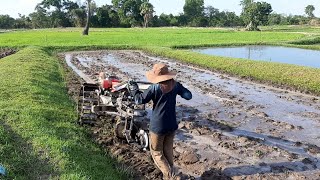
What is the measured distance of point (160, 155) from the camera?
17.7 ft

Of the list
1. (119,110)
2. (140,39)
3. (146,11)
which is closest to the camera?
(119,110)

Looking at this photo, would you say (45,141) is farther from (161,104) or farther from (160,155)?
(161,104)

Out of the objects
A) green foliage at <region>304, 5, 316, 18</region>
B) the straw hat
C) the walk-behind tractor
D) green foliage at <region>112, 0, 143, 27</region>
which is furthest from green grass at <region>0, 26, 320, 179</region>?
green foliage at <region>304, 5, 316, 18</region>

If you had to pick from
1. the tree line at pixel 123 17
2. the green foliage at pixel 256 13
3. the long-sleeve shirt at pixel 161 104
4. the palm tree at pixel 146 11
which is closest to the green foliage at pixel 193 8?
the tree line at pixel 123 17

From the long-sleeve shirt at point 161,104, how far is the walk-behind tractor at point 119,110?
32.2 inches

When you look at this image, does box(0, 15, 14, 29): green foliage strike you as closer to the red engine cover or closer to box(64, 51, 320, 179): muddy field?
box(64, 51, 320, 179): muddy field

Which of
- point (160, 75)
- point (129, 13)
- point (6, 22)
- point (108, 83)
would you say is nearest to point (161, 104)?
point (160, 75)

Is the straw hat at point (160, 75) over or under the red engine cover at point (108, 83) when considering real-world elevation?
over

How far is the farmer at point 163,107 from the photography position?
510 cm

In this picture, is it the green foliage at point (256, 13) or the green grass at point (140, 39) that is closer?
the green grass at point (140, 39)

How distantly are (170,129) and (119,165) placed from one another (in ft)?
4.34

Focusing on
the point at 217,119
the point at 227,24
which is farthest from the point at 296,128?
the point at 227,24

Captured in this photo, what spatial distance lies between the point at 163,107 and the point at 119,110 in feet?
5.72

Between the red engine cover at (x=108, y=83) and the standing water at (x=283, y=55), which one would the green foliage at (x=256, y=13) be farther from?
the red engine cover at (x=108, y=83)
